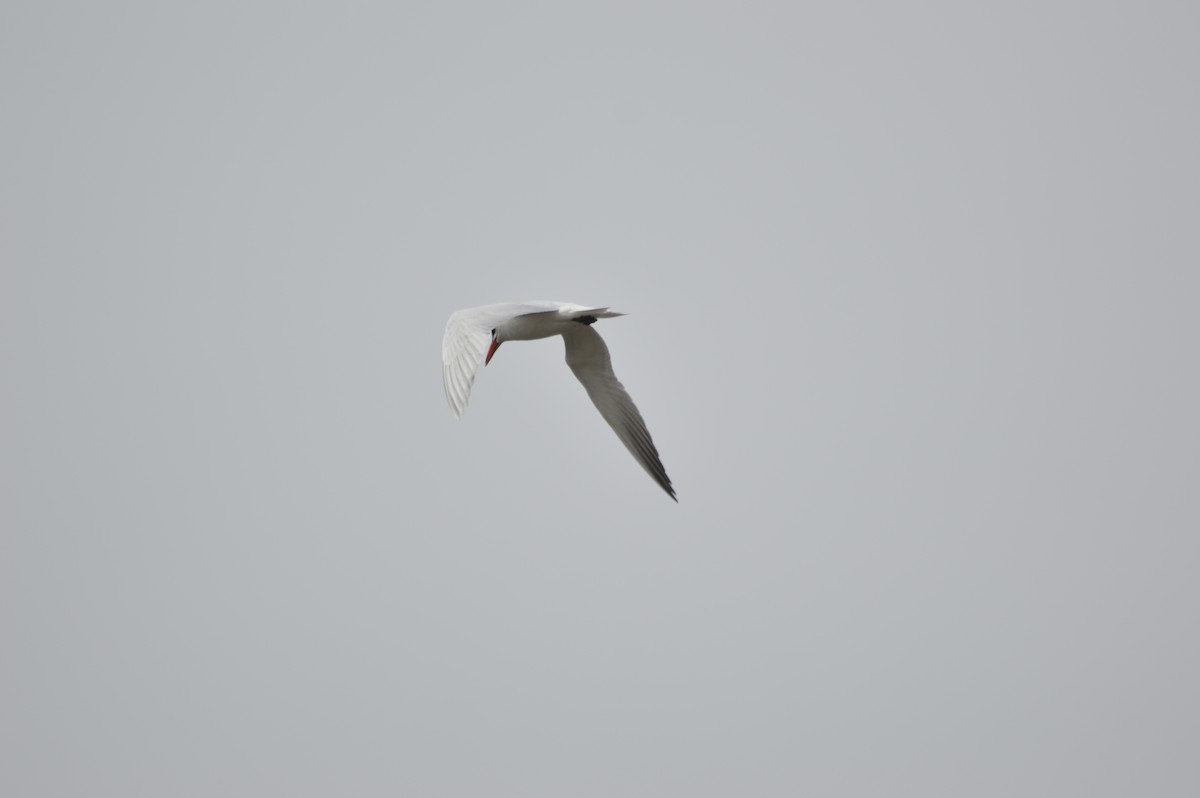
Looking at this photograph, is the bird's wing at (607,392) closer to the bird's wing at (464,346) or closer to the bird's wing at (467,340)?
the bird's wing at (467,340)

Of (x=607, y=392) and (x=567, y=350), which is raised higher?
(x=567, y=350)

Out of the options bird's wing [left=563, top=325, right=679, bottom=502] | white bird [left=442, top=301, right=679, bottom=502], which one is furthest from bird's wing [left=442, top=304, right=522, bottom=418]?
bird's wing [left=563, top=325, right=679, bottom=502]

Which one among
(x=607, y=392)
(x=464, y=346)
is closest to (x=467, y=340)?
(x=464, y=346)

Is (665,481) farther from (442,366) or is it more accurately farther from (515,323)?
(442,366)

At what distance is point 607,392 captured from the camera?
13.7 meters

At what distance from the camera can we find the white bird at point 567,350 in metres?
10.1

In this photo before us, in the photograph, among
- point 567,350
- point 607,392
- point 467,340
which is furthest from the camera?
point 607,392

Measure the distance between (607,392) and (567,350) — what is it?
0.61 metres

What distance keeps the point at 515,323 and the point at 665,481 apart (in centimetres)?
225

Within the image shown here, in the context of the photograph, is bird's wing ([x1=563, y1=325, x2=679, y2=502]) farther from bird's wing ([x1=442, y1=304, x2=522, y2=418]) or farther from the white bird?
bird's wing ([x1=442, y1=304, x2=522, y2=418])

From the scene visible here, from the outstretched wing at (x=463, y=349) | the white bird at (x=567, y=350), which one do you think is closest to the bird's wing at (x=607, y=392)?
the white bird at (x=567, y=350)

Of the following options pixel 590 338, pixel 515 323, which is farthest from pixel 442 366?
pixel 590 338

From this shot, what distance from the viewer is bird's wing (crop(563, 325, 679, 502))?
526 inches

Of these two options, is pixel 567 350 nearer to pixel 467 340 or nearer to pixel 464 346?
pixel 467 340
